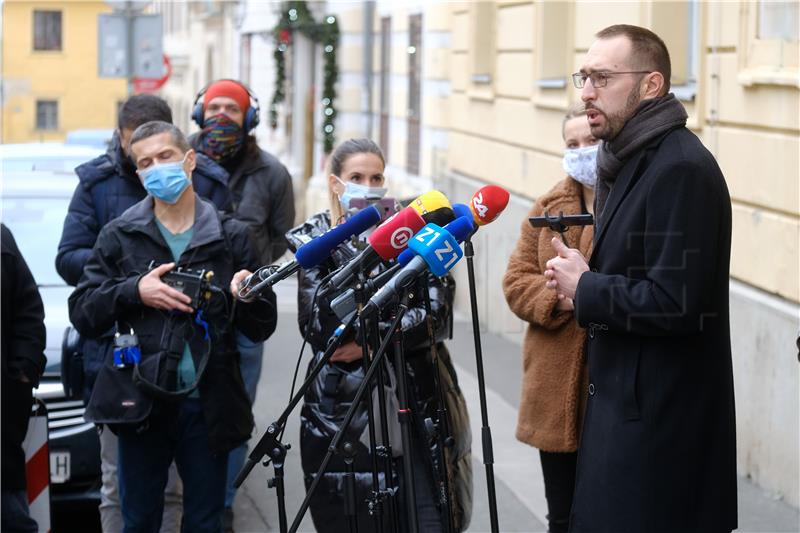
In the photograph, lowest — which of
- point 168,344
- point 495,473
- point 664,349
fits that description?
point 495,473

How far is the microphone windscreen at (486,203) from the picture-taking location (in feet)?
12.6

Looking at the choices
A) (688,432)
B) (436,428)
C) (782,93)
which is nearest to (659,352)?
(688,432)

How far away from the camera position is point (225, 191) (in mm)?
6695

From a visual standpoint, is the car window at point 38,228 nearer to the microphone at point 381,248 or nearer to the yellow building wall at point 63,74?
the microphone at point 381,248

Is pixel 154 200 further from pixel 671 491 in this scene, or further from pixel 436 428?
pixel 671 491

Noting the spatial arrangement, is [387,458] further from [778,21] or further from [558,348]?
[778,21]

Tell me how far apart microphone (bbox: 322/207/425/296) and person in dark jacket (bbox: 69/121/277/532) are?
1.61 m

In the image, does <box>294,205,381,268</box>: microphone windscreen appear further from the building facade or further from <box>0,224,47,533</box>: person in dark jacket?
<box>0,224,47,533</box>: person in dark jacket

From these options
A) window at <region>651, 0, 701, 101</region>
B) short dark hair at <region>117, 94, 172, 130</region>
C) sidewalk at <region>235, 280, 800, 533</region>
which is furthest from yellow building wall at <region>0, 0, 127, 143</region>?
short dark hair at <region>117, 94, 172, 130</region>

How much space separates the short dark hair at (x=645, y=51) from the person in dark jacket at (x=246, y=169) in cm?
348

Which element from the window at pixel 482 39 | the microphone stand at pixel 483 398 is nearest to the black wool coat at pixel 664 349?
the microphone stand at pixel 483 398

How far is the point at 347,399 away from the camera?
4871 mm

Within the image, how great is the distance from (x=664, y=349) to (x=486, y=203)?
0.60 m

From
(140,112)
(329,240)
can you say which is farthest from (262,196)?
(329,240)
